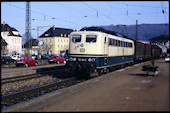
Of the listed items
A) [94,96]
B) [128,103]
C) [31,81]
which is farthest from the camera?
[31,81]

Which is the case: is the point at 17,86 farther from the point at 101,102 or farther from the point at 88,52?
the point at 101,102

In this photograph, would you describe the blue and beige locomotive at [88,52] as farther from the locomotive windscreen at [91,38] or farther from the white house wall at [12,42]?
the white house wall at [12,42]

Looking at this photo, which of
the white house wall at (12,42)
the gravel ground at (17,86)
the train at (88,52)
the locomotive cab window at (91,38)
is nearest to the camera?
the gravel ground at (17,86)

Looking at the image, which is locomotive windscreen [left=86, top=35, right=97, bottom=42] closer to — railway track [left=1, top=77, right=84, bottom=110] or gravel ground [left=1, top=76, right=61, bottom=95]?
railway track [left=1, top=77, right=84, bottom=110]

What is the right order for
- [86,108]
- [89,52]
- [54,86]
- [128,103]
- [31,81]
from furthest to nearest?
[31,81] < [89,52] < [54,86] < [128,103] < [86,108]

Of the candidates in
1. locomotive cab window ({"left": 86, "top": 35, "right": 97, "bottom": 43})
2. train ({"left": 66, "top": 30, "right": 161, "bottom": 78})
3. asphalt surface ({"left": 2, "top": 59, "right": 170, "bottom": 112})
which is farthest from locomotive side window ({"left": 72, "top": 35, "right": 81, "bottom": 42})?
asphalt surface ({"left": 2, "top": 59, "right": 170, "bottom": 112})

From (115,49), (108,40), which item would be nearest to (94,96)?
(108,40)

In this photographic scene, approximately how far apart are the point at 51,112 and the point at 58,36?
85.8 meters

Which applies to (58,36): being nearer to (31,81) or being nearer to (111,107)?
(31,81)

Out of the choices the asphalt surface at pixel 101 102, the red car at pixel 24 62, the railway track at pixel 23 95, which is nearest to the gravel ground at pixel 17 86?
the railway track at pixel 23 95

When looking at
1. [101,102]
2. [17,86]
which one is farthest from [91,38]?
[101,102]

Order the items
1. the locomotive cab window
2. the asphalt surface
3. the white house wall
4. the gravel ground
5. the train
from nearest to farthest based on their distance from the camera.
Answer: the asphalt surface, the gravel ground, the train, the locomotive cab window, the white house wall

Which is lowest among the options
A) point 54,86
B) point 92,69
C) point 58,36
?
point 54,86

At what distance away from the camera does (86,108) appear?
24.6 ft
